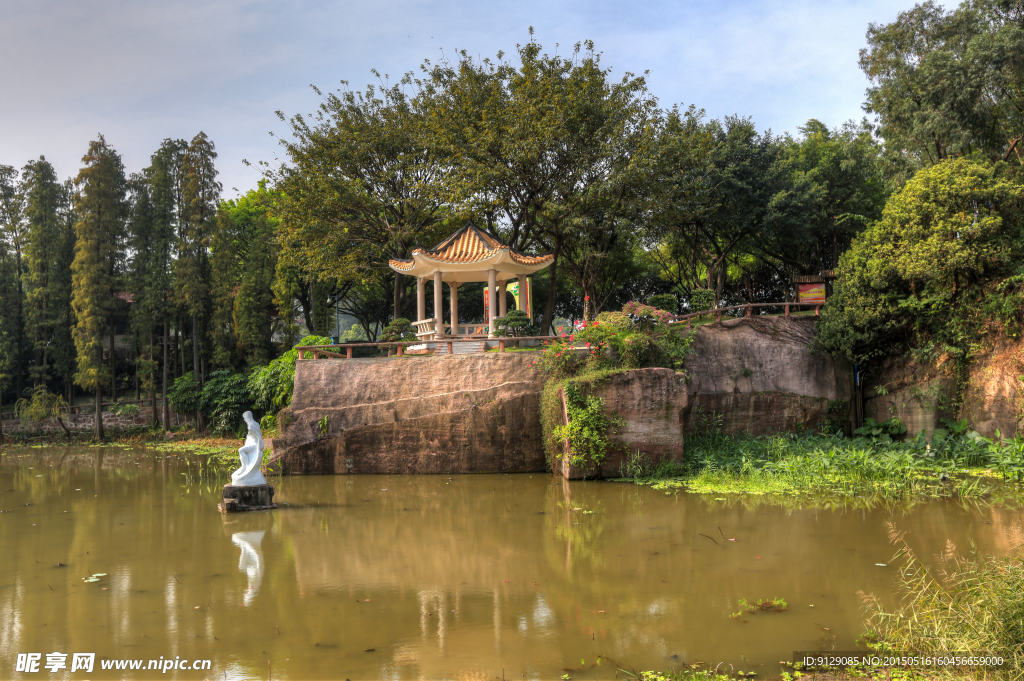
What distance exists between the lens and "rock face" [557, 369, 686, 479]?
12453 mm

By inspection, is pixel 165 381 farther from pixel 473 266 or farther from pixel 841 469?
pixel 841 469

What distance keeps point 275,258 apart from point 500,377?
17.1 metres

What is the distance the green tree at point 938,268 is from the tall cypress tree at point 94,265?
25589 mm

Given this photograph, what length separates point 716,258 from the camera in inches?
957

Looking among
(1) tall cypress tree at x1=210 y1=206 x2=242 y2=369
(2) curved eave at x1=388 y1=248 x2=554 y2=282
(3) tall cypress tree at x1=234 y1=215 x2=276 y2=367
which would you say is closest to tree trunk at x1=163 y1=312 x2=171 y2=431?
(1) tall cypress tree at x1=210 y1=206 x2=242 y2=369

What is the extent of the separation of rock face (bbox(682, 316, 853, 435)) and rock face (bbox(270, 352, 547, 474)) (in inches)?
149

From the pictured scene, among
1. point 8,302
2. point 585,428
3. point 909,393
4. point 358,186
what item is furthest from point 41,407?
point 909,393

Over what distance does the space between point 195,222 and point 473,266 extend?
15034mm

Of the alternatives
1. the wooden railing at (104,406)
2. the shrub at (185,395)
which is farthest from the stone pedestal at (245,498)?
the wooden railing at (104,406)

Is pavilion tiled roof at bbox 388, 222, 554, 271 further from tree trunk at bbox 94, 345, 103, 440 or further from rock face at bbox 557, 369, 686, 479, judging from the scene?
tree trunk at bbox 94, 345, 103, 440

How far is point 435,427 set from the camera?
46.4ft

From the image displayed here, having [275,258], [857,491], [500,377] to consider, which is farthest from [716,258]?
[275,258]

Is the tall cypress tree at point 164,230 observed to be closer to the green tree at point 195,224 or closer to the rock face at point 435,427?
the green tree at point 195,224

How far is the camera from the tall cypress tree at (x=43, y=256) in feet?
87.2
